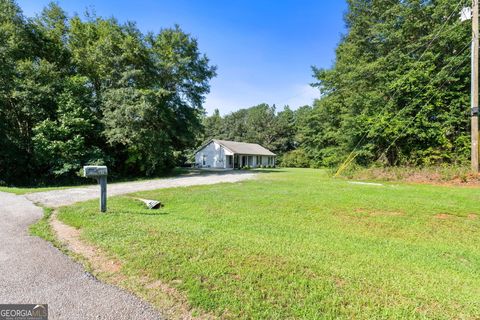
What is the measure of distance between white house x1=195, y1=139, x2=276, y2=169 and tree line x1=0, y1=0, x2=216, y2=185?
11.9 metres

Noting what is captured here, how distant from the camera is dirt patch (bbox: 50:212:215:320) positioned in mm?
2270

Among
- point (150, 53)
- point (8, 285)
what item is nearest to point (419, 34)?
point (150, 53)

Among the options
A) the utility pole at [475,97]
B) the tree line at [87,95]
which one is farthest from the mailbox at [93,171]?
the utility pole at [475,97]

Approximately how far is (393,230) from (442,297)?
100 inches

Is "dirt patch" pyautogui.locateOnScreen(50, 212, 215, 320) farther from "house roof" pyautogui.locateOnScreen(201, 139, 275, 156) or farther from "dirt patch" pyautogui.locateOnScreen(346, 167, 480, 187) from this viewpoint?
"house roof" pyautogui.locateOnScreen(201, 139, 275, 156)

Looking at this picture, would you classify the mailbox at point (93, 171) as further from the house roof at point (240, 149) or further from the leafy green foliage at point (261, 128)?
the leafy green foliage at point (261, 128)

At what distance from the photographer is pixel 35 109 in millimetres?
13891

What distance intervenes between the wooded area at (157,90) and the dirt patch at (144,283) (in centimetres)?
1187

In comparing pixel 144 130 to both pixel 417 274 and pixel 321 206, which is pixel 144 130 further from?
pixel 417 274

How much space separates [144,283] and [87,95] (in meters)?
16.9

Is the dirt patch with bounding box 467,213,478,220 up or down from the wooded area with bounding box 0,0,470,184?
down

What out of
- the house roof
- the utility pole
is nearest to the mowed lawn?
the utility pole

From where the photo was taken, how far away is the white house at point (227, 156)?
31828 millimetres

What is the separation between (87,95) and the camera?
15945 millimetres
